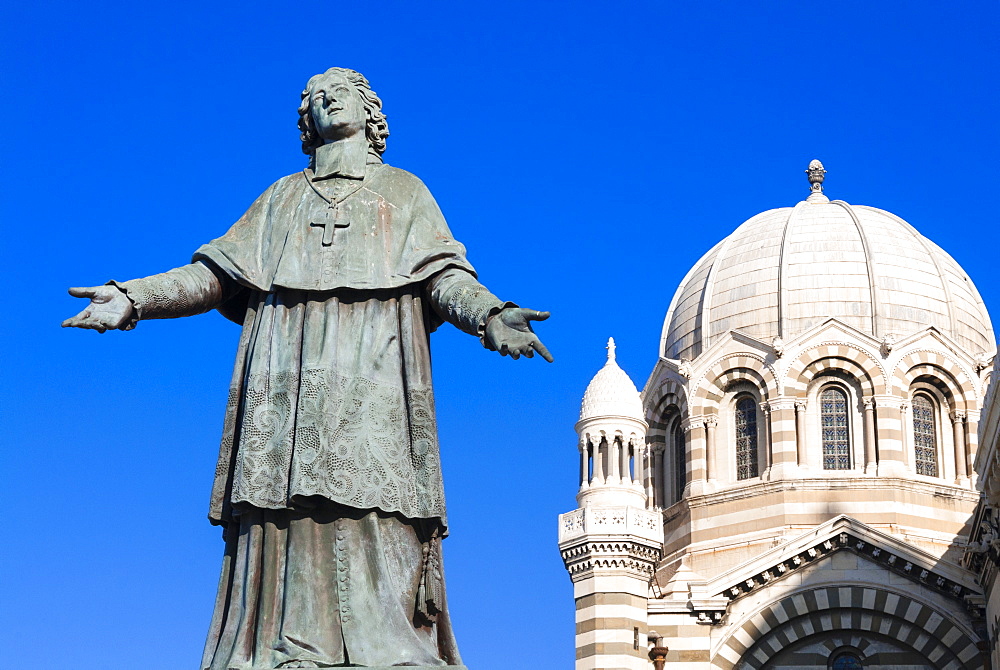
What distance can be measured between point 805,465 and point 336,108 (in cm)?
3237

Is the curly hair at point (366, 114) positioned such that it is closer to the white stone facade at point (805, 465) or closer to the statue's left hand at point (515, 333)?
the statue's left hand at point (515, 333)

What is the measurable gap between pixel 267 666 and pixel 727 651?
31.1 meters

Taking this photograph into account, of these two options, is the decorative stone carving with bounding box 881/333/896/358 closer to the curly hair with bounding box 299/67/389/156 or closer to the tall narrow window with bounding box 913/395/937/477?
the tall narrow window with bounding box 913/395/937/477

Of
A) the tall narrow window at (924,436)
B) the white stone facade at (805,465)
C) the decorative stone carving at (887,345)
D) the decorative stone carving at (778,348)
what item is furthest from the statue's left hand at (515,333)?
the tall narrow window at (924,436)

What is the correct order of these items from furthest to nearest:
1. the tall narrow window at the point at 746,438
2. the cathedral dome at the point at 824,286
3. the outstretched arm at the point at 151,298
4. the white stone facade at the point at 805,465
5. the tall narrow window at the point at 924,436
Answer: the cathedral dome at the point at 824,286
the tall narrow window at the point at 746,438
the tall narrow window at the point at 924,436
the white stone facade at the point at 805,465
the outstretched arm at the point at 151,298

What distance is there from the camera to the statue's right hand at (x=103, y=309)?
7.48 m

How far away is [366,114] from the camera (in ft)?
27.9

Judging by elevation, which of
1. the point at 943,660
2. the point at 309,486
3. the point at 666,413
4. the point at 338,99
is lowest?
the point at 309,486

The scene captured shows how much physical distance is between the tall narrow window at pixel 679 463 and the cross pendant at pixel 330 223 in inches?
1321

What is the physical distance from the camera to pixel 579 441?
38.5m

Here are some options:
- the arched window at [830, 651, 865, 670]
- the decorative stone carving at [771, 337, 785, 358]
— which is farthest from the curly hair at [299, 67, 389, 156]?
the decorative stone carving at [771, 337, 785, 358]

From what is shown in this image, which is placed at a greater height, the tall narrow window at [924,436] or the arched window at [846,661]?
the tall narrow window at [924,436]

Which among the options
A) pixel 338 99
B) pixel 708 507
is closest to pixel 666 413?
pixel 708 507

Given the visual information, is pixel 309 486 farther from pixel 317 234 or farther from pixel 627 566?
pixel 627 566
